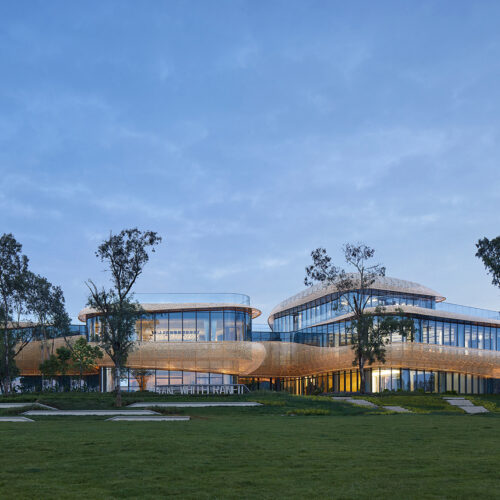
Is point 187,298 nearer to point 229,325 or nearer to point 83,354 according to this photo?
point 229,325

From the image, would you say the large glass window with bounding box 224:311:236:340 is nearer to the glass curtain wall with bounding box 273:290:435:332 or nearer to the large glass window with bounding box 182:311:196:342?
the large glass window with bounding box 182:311:196:342

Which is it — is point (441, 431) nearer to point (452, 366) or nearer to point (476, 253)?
point (476, 253)

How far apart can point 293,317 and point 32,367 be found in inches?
1452

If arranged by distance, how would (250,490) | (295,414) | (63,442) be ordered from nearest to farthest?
(250,490)
(63,442)
(295,414)

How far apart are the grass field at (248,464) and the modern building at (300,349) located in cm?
4472

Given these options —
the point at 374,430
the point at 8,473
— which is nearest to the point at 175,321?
the point at 374,430

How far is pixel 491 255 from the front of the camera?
40250 millimetres

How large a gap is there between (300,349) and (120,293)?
38.5 m

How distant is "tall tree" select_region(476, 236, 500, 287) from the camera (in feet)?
130

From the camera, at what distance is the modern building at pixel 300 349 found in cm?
6588

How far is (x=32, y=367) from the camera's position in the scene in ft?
236

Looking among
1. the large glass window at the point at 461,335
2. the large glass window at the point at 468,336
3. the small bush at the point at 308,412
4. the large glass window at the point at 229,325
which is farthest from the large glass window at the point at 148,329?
the large glass window at the point at 468,336

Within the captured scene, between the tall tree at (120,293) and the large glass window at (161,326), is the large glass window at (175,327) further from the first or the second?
the tall tree at (120,293)

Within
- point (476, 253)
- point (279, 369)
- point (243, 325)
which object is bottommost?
point (279, 369)
